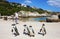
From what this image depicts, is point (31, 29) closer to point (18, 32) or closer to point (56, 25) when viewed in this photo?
point (18, 32)

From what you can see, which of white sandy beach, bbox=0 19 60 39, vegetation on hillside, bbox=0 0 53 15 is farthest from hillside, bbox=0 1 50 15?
white sandy beach, bbox=0 19 60 39

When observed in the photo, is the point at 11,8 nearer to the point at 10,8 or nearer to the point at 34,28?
the point at 10,8

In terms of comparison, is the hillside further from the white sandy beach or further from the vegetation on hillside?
the white sandy beach

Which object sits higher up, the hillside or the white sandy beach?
the hillside

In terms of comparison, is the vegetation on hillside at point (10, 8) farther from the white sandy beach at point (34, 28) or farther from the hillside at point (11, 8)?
the white sandy beach at point (34, 28)

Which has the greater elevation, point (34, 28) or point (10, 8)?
point (10, 8)

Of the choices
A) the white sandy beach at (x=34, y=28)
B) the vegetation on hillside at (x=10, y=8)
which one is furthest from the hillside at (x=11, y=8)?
the white sandy beach at (x=34, y=28)

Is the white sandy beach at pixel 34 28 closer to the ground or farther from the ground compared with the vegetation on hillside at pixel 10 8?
closer to the ground

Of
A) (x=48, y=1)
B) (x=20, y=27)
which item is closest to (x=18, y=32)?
(x=20, y=27)

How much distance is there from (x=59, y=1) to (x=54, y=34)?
57cm

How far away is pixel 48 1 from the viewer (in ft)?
10.6

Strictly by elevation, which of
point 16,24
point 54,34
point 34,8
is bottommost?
point 54,34

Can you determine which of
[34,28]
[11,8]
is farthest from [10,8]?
[34,28]

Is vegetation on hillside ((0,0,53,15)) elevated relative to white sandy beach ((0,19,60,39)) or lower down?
elevated
